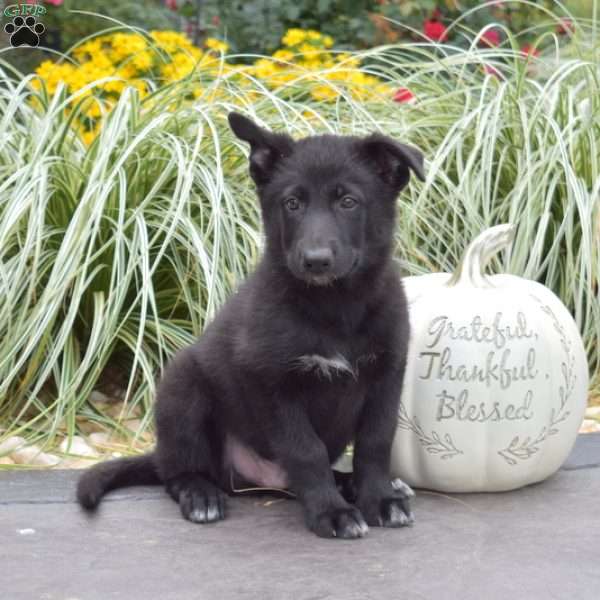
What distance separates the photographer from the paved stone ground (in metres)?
2.48

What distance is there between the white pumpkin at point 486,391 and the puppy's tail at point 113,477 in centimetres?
70

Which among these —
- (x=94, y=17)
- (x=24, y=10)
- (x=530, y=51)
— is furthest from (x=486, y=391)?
(x=94, y=17)

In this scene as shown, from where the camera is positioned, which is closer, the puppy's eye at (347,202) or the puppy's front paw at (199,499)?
the puppy's eye at (347,202)

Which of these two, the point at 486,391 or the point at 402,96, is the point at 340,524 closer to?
the point at 486,391

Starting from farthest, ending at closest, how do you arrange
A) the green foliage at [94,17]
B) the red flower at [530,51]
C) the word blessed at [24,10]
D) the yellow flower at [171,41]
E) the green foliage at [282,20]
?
the green foliage at [282,20], the green foliage at [94,17], the word blessed at [24,10], the yellow flower at [171,41], the red flower at [530,51]

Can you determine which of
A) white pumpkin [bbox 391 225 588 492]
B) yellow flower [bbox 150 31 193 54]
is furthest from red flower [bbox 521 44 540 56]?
white pumpkin [bbox 391 225 588 492]

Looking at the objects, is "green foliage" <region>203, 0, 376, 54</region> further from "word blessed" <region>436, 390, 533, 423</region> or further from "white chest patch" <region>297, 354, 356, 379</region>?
"white chest patch" <region>297, 354, 356, 379</region>

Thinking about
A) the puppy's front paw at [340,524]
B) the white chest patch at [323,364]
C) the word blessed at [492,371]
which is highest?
the white chest patch at [323,364]

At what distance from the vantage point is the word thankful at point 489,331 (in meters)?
3.14

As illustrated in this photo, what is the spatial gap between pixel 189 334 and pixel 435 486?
129 centimetres

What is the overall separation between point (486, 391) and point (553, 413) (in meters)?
0.23

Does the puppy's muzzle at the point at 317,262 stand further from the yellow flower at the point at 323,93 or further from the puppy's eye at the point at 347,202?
the yellow flower at the point at 323,93

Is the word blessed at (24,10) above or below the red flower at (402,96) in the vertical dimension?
above

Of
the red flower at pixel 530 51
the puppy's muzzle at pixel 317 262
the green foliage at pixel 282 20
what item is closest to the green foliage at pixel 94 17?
the green foliage at pixel 282 20
